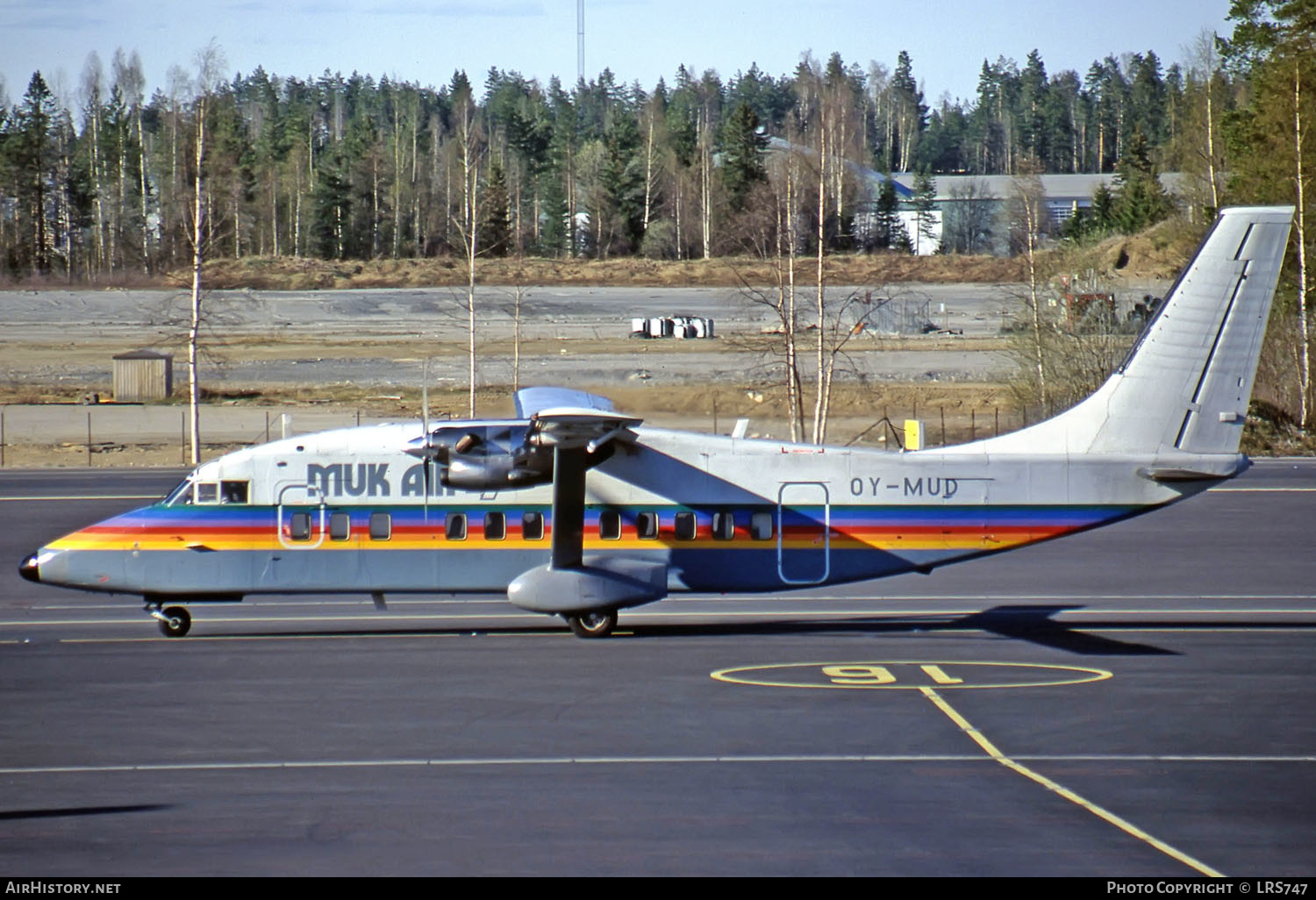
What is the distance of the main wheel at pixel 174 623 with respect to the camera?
2125cm

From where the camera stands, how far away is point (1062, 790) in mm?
13188

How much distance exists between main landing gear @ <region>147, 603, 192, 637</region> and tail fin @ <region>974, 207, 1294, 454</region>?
1321 cm

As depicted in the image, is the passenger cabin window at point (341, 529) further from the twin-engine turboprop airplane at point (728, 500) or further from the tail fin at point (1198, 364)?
the tail fin at point (1198, 364)

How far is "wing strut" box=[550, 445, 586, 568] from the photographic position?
2034 cm

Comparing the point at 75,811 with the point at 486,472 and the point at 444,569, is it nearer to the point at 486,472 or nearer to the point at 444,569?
the point at 486,472

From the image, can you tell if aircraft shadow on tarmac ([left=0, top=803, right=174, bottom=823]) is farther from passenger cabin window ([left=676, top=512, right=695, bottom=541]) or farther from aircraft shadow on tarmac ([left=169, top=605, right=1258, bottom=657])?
passenger cabin window ([left=676, top=512, right=695, bottom=541])

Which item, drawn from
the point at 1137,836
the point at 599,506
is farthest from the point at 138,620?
the point at 1137,836

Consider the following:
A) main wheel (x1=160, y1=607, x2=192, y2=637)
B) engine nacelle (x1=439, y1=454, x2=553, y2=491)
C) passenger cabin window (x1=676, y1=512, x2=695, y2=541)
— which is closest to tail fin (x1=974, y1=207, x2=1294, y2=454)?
passenger cabin window (x1=676, y1=512, x2=695, y2=541)

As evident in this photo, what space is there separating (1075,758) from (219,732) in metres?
9.40

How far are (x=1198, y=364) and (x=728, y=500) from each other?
7.55 m

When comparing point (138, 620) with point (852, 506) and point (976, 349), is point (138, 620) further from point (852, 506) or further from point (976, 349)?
point (976, 349)

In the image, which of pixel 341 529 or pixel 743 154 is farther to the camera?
pixel 743 154

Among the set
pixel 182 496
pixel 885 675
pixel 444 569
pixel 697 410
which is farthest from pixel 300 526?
pixel 697 410

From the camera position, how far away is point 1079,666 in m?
19.0
